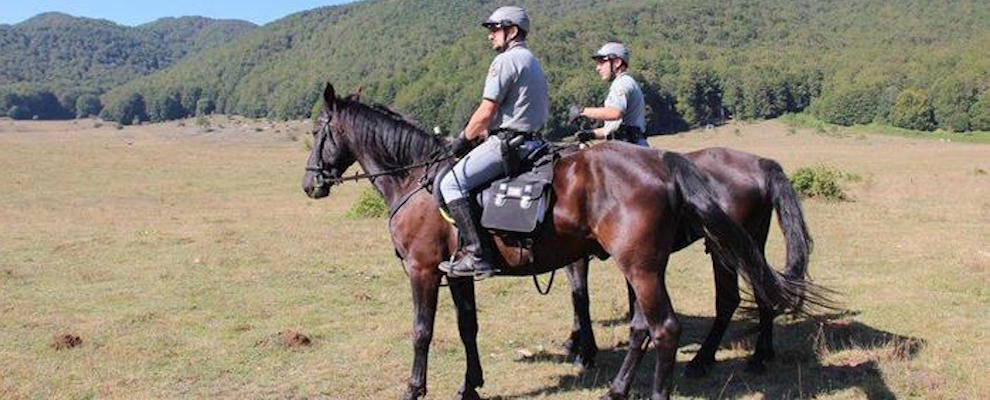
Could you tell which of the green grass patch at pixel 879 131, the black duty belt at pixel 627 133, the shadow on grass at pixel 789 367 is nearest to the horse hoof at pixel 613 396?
the shadow on grass at pixel 789 367

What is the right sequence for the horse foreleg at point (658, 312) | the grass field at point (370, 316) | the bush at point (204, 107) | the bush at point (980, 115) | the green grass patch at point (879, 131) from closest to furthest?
the horse foreleg at point (658, 312), the grass field at point (370, 316), the green grass patch at point (879, 131), the bush at point (980, 115), the bush at point (204, 107)

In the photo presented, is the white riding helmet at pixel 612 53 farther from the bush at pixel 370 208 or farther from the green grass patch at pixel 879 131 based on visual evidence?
the green grass patch at pixel 879 131

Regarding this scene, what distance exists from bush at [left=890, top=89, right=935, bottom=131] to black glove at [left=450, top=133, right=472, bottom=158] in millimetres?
93651

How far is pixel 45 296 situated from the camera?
11414 millimetres

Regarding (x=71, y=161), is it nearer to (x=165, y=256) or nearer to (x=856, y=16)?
(x=165, y=256)

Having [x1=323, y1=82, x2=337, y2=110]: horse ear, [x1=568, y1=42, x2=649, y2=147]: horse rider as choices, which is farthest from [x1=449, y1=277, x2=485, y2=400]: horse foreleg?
[x1=568, y1=42, x2=649, y2=147]: horse rider

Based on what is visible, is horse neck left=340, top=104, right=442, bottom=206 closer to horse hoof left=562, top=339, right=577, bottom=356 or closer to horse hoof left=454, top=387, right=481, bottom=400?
horse hoof left=454, top=387, right=481, bottom=400

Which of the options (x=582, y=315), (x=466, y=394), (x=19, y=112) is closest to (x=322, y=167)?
(x=466, y=394)

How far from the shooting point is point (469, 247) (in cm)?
604

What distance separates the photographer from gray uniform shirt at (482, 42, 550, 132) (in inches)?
231

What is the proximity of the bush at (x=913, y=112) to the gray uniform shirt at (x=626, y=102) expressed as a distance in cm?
9126

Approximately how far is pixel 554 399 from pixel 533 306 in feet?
11.9

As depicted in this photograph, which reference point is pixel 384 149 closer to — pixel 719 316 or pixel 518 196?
pixel 518 196

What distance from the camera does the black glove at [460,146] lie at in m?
6.14
